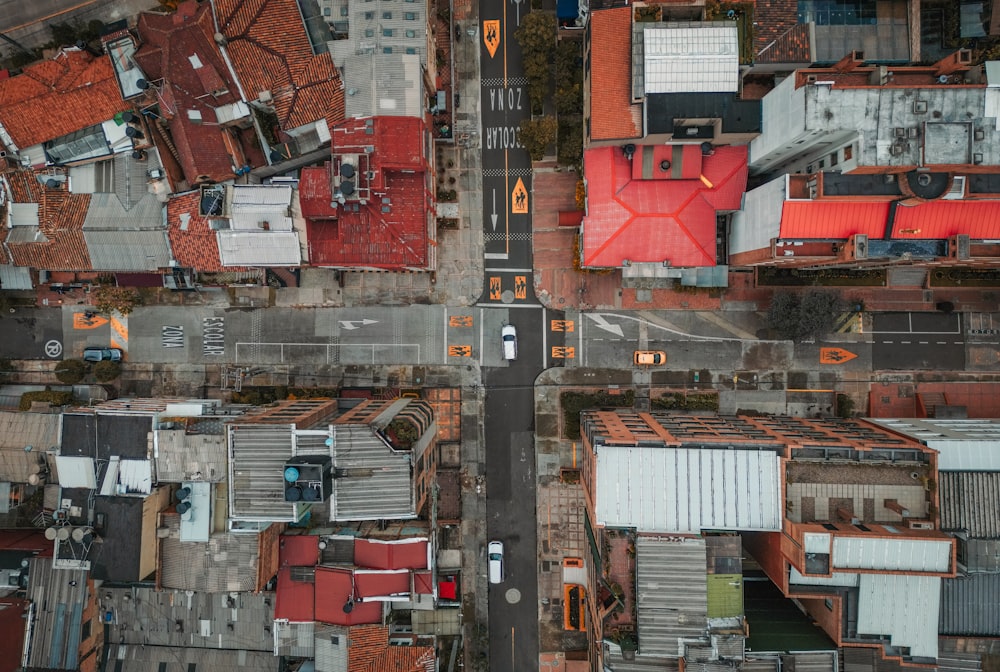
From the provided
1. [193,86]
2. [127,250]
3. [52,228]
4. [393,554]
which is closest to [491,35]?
[193,86]

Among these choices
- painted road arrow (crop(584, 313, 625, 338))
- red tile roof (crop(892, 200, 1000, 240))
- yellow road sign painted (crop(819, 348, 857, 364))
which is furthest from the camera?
painted road arrow (crop(584, 313, 625, 338))

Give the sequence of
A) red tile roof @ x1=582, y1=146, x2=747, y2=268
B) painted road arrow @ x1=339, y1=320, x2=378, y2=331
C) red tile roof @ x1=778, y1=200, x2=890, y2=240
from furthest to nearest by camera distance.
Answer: painted road arrow @ x1=339, y1=320, x2=378, y2=331, red tile roof @ x1=582, y1=146, x2=747, y2=268, red tile roof @ x1=778, y1=200, x2=890, y2=240

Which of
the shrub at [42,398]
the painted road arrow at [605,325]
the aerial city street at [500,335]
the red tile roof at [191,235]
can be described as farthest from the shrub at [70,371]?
the painted road arrow at [605,325]

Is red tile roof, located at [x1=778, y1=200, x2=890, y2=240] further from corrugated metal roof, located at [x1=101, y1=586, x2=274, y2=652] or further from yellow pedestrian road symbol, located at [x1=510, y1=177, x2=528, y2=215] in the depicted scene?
corrugated metal roof, located at [x1=101, y1=586, x2=274, y2=652]

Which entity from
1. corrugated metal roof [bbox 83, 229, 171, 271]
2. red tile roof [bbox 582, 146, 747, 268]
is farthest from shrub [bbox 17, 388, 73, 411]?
red tile roof [bbox 582, 146, 747, 268]

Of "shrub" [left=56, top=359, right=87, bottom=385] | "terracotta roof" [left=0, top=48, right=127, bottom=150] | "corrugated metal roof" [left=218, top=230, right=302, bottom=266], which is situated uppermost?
"terracotta roof" [left=0, top=48, right=127, bottom=150]

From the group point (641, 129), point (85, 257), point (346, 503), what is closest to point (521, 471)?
point (346, 503)

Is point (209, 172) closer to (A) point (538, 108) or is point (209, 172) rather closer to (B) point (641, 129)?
(A) point (538, 108)

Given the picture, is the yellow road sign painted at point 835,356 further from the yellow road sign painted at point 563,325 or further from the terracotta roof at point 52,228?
the terracotta roof at point 52,228
